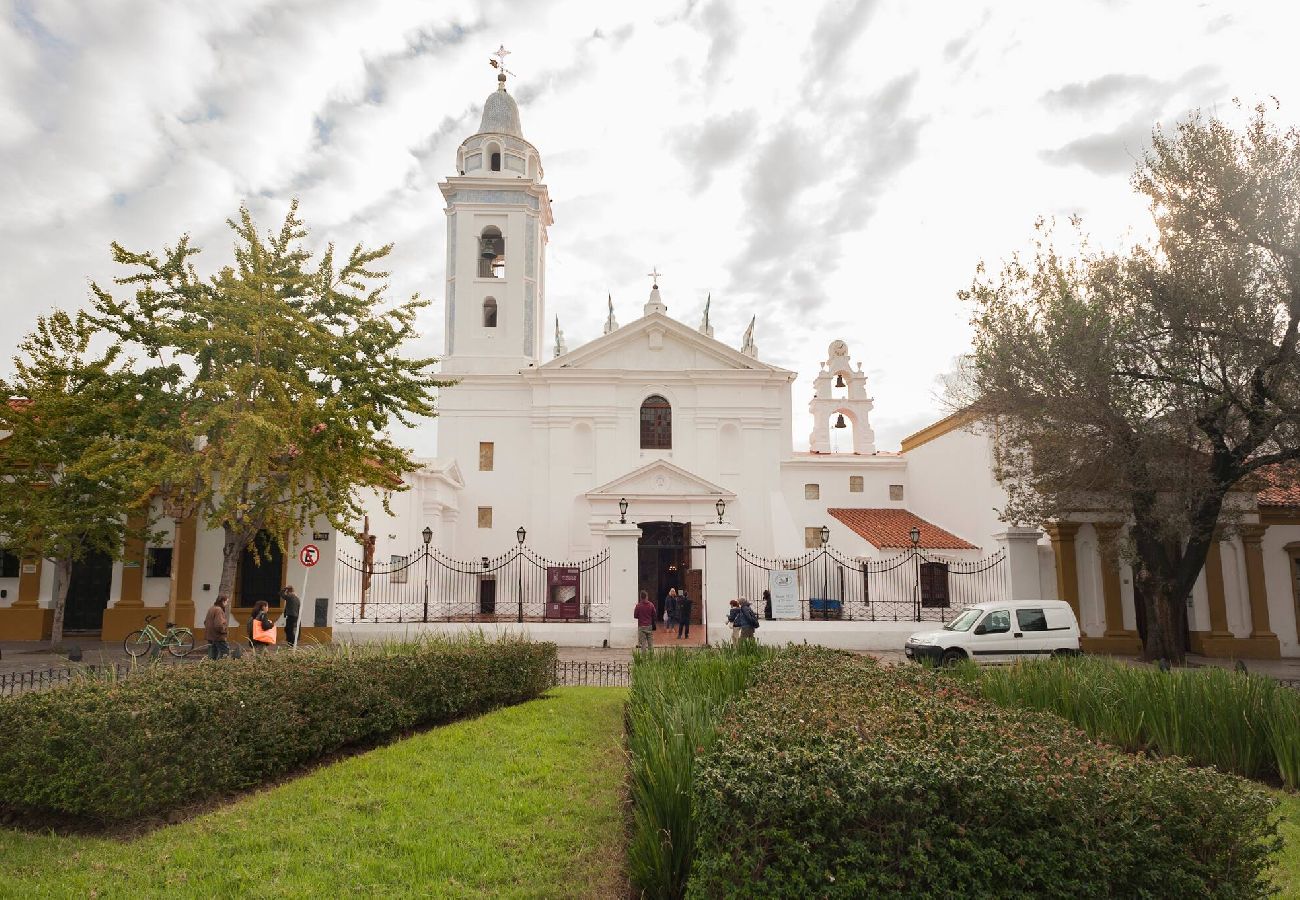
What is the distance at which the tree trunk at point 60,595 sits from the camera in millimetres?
18578

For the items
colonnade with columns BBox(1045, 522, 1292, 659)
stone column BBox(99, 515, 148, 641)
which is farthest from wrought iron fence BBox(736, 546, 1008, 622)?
stone column BBox(99, 515, 148, 641)

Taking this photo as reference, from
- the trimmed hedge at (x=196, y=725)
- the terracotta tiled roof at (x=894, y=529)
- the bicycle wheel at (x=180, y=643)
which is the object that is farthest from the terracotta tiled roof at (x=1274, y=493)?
the bicycle wheel at (x=180, y=643)

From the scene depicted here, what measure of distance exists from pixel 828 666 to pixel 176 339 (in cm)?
1361

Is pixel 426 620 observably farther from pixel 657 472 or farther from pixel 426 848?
pixel 426 848

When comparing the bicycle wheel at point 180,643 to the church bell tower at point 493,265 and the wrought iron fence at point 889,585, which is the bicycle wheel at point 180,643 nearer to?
the wrought iron fence at point 889,585

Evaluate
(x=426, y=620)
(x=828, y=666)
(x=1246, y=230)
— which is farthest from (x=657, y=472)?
(x=828, y=666)

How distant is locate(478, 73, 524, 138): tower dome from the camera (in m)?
32.6

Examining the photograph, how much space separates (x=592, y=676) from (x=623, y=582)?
524 cm

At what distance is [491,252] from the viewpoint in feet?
105

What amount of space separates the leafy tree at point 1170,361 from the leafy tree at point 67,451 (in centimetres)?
1753

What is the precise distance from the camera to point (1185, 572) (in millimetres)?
17203

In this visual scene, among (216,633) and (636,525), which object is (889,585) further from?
(216,633)

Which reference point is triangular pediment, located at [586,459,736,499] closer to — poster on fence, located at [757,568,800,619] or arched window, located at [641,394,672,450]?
arched window, located at [641,394,672,450]

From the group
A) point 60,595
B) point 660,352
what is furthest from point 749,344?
point 60,595
